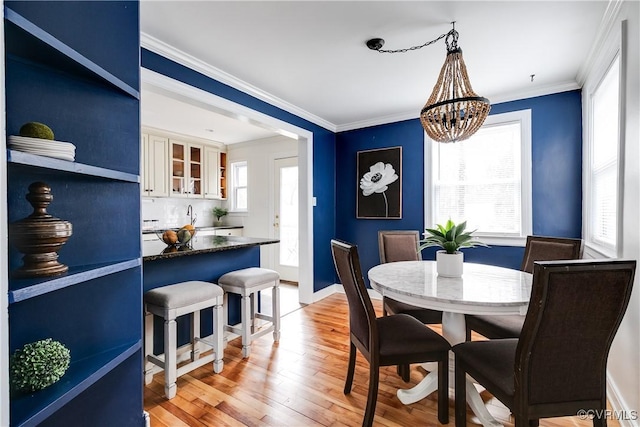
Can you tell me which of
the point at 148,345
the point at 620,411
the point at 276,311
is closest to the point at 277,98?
the point at 276,311

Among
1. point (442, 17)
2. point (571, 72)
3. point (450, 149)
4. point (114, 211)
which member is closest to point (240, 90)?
point (442, 17)

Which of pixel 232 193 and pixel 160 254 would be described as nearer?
A: pixel 160 254

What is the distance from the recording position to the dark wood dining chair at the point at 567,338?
1063 mm

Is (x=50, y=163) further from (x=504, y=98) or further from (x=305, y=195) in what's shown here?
(x=504, y=98)

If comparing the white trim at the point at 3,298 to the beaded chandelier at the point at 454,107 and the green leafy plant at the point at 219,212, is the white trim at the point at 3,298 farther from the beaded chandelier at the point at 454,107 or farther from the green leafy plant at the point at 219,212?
the green leafy plant at the point at 219,212

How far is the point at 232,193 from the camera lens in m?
5.82

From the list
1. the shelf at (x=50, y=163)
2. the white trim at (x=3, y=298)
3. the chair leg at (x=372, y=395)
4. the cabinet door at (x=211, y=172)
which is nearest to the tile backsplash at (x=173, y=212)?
the cabinet door at (x=211, y=172)

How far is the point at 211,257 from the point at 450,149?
2.88m

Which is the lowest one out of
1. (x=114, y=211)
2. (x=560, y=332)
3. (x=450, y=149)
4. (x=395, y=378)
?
(x=395, y=378)

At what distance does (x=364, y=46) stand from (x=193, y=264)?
213 centimetres

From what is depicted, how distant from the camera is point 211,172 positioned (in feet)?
18.2

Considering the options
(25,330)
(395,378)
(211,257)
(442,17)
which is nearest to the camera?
(25,330)

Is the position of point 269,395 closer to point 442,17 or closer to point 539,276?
point 539,276

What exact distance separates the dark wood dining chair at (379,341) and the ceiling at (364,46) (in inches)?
57.0
